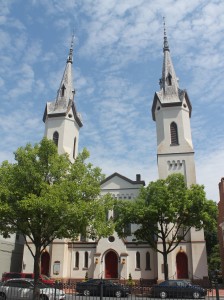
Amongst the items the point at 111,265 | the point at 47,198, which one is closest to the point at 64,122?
the point at 111,265

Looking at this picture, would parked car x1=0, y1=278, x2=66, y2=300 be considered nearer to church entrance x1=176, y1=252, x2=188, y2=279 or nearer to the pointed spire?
church entrance x1=176, y1=252, x2=188, y2=279

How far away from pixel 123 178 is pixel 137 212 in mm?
11429

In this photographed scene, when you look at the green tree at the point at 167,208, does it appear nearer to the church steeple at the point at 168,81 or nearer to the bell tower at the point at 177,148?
the bell tower at the point at 177,148

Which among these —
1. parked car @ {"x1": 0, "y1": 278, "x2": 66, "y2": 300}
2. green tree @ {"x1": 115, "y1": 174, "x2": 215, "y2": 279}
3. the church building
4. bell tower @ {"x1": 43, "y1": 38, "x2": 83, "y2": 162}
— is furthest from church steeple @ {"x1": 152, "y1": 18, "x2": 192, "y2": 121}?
parked car @ {"x1": 0, "y1": 278, "x2": 66, "y2": 300}

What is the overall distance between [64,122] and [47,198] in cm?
2514

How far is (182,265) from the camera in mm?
33906

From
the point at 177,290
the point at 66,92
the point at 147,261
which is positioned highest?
the point at 66,92

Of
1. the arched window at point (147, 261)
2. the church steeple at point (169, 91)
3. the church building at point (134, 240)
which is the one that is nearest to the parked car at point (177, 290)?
the church building at point (134, 240)

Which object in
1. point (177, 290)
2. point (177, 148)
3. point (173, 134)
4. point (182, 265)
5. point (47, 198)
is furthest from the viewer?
point (173, 134)

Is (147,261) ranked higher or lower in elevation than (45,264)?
higher

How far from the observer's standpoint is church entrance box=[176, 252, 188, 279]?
3344 centimetres

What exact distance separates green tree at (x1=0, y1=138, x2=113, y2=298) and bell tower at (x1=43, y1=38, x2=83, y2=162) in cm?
1955

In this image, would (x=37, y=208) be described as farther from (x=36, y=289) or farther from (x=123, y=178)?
(x=123, y=178)

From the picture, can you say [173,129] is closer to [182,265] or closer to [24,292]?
[182,265]
